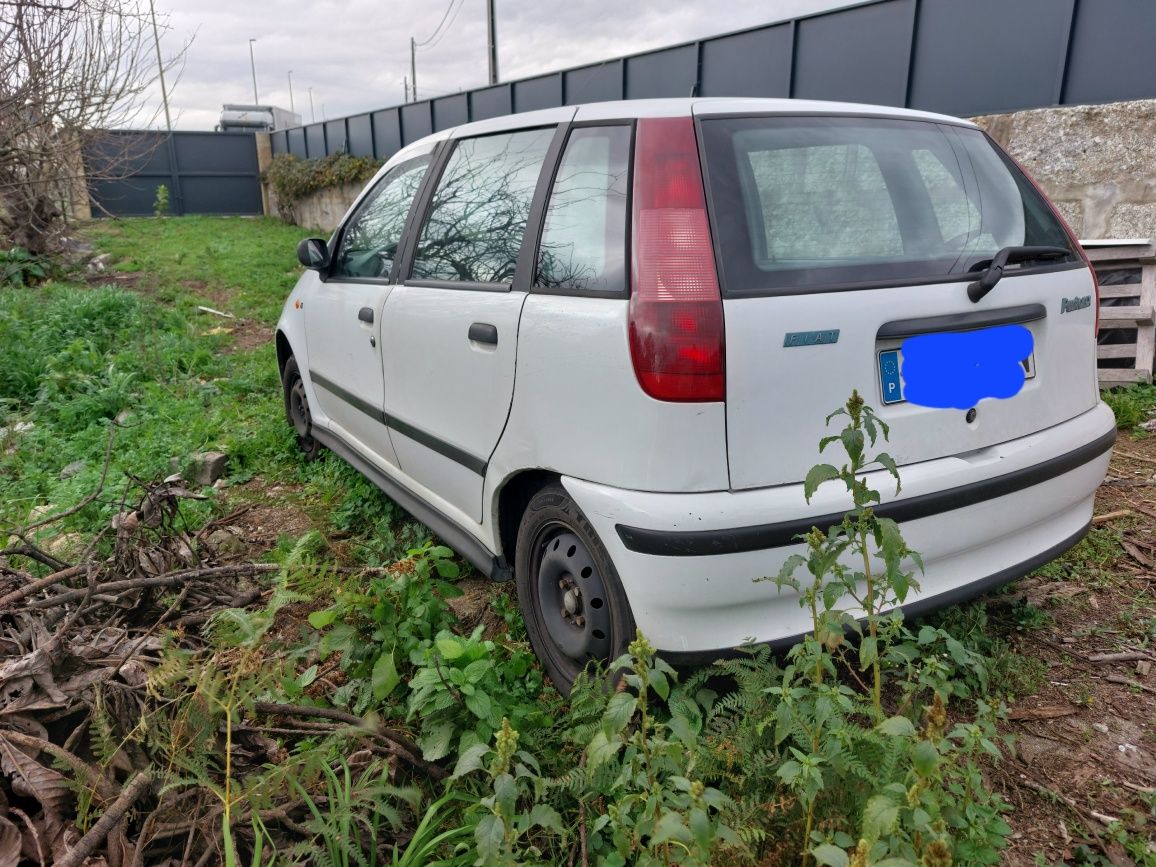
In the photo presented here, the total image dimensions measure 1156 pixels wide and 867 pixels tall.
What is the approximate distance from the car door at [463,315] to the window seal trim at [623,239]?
0.04 meters

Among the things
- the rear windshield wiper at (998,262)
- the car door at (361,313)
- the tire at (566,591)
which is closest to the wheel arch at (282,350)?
the car door at (361,313)

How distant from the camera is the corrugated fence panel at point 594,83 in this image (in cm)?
1131

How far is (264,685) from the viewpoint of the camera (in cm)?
194

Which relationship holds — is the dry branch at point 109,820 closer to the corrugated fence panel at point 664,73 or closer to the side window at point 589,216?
the side window at point 589,216

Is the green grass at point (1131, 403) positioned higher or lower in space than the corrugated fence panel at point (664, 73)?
lower

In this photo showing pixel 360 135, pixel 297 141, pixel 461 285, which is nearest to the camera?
pixel 461 285

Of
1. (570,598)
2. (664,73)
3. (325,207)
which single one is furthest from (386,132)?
(570,598)

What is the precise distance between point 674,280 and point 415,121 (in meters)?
16.1

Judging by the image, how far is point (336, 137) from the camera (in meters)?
20.2

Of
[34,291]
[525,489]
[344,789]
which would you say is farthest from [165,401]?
[34,291]

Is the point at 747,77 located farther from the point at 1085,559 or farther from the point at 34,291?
the point at 34,291

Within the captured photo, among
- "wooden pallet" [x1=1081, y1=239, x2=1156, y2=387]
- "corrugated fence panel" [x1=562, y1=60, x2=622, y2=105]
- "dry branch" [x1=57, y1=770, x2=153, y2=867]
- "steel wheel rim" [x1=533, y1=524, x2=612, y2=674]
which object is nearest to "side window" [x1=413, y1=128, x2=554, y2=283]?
Answer: "steel wheel rim" [x1=533, y1=524, x2=612, y2=674]

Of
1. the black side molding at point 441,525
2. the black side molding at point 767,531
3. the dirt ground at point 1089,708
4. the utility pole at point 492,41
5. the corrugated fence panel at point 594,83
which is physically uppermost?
the utility pole at point 492,41

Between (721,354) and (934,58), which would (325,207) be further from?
(721,354)
